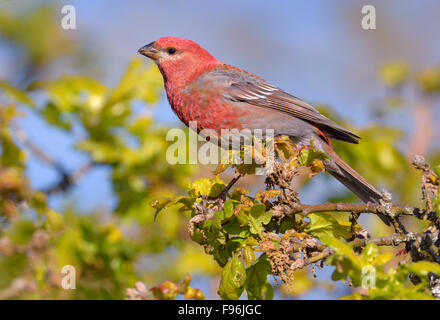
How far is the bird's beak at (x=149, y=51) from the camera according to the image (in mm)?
5355

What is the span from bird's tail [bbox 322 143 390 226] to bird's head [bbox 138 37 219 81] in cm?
159

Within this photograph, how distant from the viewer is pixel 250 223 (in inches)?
112

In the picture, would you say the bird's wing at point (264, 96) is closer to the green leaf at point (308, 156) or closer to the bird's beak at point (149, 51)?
the bird's beak at point (149, 51)

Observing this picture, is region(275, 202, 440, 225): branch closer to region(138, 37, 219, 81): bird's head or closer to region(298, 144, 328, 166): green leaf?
region(298, 144, 328, 166): green leaf

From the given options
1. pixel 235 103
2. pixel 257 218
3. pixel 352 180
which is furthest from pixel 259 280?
pixel 235 103

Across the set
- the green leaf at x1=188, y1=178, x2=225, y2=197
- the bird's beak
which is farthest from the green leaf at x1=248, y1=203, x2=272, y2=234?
the bird's beak

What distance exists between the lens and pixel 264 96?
5254 mm

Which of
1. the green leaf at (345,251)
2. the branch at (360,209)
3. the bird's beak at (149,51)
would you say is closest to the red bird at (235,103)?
the bird's beak at (149,51)

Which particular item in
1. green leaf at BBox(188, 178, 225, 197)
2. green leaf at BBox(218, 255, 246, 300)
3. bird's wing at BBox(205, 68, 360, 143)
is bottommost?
green leaf at BBox(218, 255, 246, 300)

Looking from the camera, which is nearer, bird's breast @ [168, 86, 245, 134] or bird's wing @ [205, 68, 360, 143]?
bird's breast @ [168, 86, 245, 134]

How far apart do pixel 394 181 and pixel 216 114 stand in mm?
2259

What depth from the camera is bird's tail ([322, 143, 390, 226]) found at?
14.8ft
